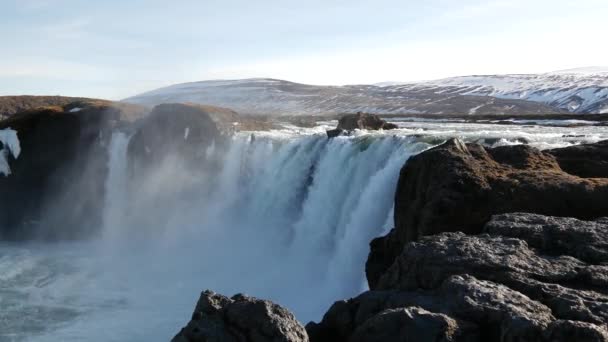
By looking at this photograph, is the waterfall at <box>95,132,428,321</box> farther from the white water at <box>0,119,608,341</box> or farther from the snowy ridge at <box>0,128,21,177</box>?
the snowy ridge at <box>0,128,21,177</box>

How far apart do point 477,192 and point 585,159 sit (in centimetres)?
507

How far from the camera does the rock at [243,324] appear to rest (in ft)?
26.5

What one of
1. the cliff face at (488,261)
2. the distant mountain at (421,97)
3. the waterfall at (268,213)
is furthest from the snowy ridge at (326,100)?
the cliff face at (488,261)

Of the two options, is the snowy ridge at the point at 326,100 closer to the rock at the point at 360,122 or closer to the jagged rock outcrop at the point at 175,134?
the jagged rock outcrop at the point at 175,134

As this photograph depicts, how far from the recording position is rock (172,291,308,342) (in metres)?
8.06

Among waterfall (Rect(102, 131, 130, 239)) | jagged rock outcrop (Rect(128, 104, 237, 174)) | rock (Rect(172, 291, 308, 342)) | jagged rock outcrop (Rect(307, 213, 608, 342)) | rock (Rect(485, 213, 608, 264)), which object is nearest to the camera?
jagged rock outcrop (Rect(307, 213, 608, 342))

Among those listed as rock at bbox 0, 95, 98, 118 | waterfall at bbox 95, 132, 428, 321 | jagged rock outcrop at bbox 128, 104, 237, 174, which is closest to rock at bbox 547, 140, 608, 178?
waterfall at bbox 95, 132, 428, 321

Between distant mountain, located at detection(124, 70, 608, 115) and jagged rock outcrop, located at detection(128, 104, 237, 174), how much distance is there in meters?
72.5

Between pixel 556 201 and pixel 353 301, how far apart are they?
619 centimetres

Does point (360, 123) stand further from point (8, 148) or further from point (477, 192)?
point (8, 148)

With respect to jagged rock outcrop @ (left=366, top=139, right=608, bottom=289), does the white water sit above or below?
below

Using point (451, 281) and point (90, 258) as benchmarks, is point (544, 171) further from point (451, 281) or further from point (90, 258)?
point (90, 258)

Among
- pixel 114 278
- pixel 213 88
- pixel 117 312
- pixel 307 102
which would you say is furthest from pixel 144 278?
pixel 213 88

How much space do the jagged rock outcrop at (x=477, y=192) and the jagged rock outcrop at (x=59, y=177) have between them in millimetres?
25976
